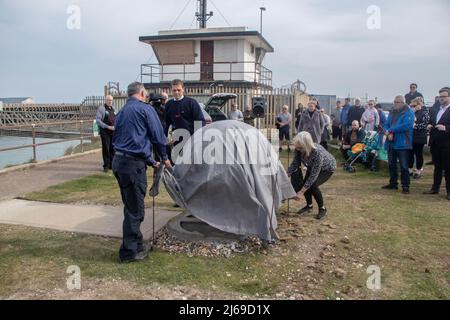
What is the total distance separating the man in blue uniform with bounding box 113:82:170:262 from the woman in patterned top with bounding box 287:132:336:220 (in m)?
2.24

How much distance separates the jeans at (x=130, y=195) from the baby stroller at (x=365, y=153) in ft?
23.9

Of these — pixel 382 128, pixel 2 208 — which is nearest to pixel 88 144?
pixel 2 208

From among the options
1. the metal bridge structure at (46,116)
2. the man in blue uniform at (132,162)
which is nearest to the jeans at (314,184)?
the man in blue uniform at (132,162)

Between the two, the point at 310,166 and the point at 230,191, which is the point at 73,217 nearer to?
the point at 230,191

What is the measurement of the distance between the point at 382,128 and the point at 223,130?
7019 millimetres

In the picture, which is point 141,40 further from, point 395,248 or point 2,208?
point 395,248

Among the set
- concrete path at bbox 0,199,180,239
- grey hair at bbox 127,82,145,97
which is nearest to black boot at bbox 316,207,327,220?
concrete path at bbox 0,199,180,239

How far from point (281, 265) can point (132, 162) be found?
79.6 inches

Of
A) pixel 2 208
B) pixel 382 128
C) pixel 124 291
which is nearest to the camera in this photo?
pixel 124 291

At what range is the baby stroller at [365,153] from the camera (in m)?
10.7

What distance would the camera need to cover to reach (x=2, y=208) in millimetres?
6820

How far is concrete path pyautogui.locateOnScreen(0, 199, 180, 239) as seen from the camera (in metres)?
5.75

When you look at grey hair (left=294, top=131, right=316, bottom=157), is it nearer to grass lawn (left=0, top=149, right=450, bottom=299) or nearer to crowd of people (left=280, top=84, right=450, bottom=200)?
grass lawn (left=0, top=149, right=450, bottom=299)

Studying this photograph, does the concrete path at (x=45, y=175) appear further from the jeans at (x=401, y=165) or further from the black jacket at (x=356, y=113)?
the black jacket at (x=356, y=113)
